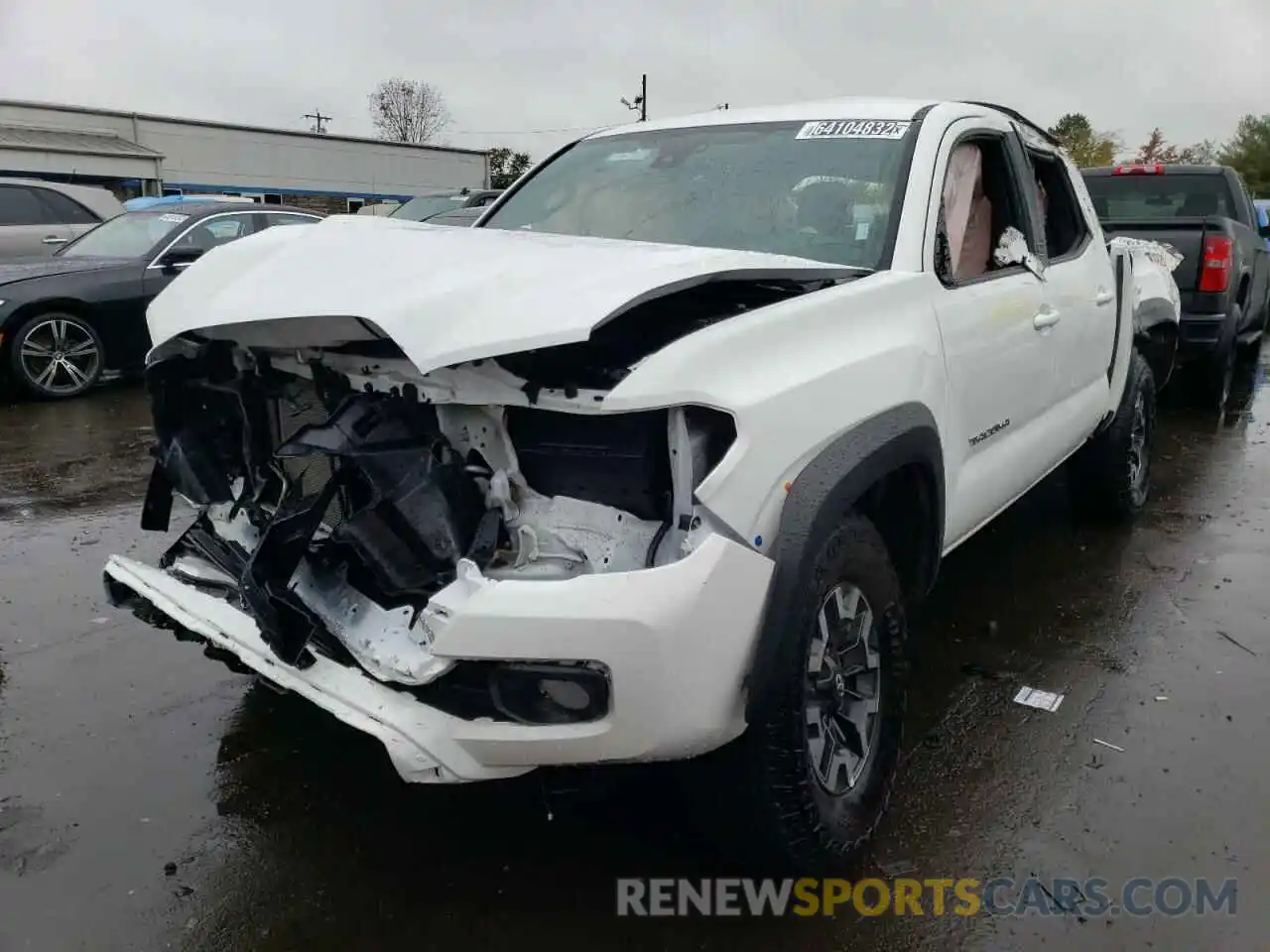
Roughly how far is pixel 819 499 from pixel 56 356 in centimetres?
787

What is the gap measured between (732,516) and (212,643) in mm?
1399

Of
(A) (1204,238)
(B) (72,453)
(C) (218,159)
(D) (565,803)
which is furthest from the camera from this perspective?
(C) (218,159)

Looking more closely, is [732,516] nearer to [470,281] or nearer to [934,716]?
[470,281]

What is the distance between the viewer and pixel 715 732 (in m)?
2.13

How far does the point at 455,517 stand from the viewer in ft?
7.62

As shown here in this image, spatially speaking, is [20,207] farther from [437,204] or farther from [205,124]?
[205,124]

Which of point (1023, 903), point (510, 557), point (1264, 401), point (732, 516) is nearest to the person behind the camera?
point (732, 516)

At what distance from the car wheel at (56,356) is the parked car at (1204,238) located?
783cm

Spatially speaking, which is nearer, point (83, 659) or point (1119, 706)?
point (1119, 706)

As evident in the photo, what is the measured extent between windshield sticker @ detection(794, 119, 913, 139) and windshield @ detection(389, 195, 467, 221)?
35.8 ft

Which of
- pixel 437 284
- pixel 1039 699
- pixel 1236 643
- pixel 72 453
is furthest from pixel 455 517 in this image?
pixel 72 453

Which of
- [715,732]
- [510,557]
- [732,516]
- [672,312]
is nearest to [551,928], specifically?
[715,732]

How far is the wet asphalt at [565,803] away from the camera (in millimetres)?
2426

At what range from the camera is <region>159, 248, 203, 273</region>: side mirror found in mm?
8695
